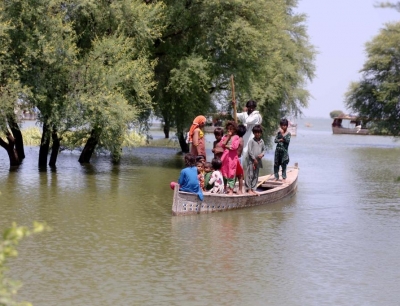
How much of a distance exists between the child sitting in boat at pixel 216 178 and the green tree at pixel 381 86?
40170 millimetres

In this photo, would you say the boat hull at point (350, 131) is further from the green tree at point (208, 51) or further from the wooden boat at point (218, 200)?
the wooden boat at point (218, 200)

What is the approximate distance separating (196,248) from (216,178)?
429cm

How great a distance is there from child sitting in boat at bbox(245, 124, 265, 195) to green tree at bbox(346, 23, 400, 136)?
38763 mm

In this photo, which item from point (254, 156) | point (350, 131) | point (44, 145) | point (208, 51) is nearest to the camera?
point (254, 156)

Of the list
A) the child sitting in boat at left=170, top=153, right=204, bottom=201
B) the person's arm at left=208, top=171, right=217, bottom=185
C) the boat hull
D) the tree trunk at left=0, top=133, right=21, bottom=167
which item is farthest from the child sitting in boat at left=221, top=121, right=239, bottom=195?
the boat hull

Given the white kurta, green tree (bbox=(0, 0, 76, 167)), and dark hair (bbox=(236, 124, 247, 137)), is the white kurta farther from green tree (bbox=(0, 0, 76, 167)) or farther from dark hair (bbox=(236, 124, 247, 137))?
green tree (bbox=(0, 0, 76, 167))

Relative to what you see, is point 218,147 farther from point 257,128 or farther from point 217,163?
point 257,128

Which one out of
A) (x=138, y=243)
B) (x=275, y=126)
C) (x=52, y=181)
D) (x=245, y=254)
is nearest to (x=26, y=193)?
(x=52, y=181)

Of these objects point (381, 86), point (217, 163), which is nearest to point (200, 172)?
point (217, 163)

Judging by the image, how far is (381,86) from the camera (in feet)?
186

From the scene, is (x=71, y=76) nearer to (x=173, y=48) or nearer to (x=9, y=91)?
(x=9, y=91)

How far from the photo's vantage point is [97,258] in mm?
12180

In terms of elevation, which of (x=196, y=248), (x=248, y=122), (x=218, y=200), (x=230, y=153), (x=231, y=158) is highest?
(x=248, y=122)

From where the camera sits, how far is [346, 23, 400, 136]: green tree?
56219mm
